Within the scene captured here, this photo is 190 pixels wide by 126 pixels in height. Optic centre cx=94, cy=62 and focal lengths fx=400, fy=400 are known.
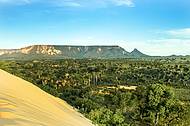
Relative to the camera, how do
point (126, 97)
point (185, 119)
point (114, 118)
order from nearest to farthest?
point (114, 118) < point (185, 119) < point (126, 97)

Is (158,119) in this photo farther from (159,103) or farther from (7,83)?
(7,83)

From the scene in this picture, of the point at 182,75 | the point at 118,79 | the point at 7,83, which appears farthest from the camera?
the point at 182,75

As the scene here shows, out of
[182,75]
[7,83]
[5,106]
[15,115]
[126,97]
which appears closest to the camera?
[15,115]

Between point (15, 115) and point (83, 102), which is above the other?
point (15, 115)

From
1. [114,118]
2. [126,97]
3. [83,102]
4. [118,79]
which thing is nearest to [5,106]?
[114,118]

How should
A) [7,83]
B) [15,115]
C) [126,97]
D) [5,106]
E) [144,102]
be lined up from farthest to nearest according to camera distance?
[126,97] → [144,102] → [7,83] → [5,106] → [15,115]

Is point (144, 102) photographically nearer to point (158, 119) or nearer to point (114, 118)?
point (158, 119)

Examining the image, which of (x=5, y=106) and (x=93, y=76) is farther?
(x=93, y=76)

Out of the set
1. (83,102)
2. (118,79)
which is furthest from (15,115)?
(118,79)

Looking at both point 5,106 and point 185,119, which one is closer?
point 5,106
